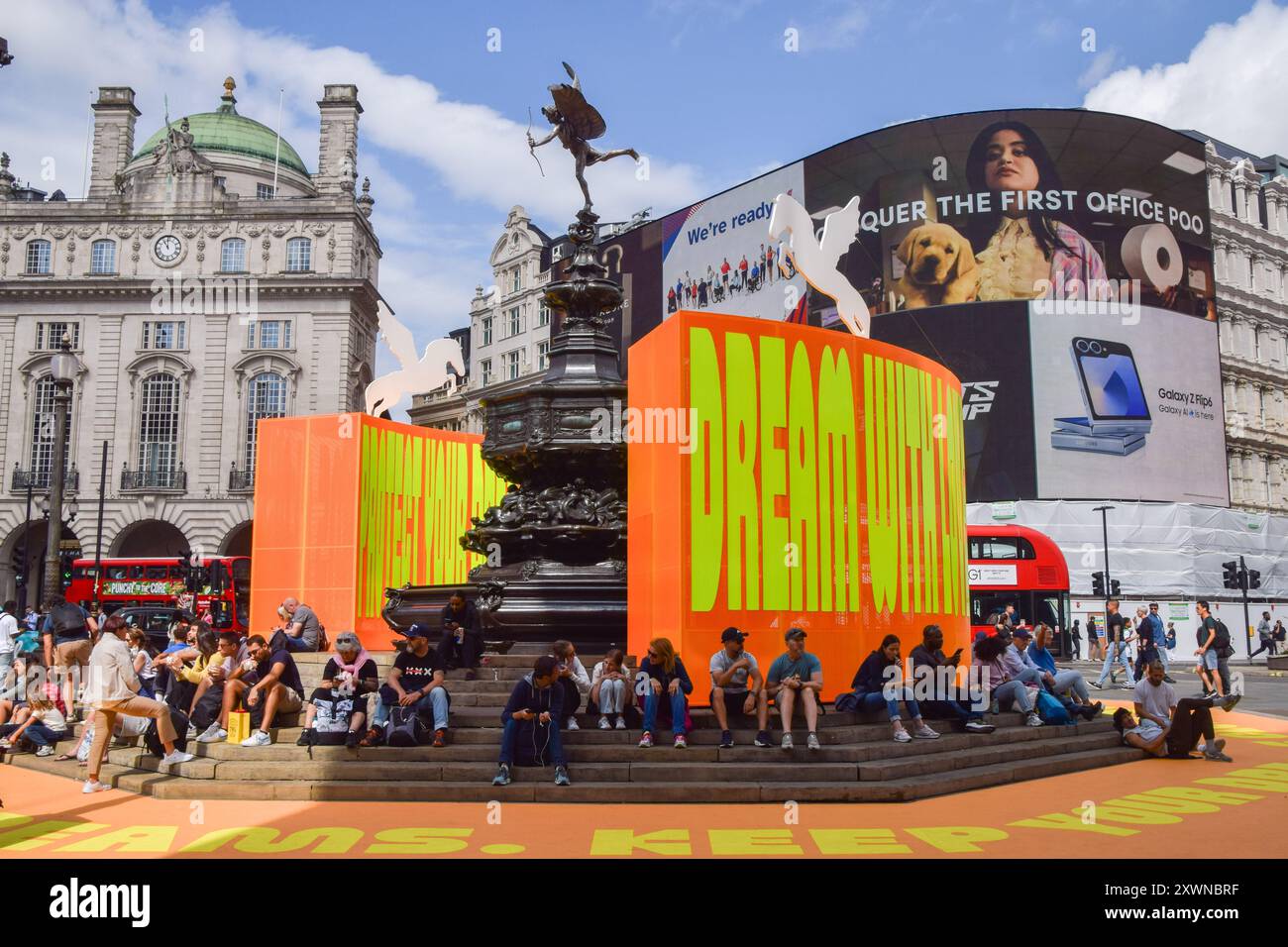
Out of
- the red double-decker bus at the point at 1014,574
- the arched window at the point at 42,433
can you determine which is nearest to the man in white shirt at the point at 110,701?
the red double-decker bus at the point at 1014,574

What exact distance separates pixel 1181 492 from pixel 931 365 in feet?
112

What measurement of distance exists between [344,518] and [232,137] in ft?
142

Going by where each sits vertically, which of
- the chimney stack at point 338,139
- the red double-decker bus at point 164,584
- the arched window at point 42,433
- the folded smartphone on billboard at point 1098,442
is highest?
the chimney stack at point 338,139

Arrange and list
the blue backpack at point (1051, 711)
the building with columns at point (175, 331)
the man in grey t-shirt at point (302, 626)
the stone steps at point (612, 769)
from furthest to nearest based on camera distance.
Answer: the building with columns at point (175, 331) → the man in grey t-shirt at point (302, 626) → the blue backpack at point (1051, 711) → the stone steps at point (612, 769)

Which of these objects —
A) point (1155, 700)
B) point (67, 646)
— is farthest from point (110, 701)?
point (1155, 700)

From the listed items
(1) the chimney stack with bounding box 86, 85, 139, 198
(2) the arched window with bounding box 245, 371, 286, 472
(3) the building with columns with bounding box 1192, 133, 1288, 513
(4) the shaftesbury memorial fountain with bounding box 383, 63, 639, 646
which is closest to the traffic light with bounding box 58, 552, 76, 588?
(2) the arched window with bounding box 245, 371, 286, 472

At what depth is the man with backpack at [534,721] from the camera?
30.1 feet

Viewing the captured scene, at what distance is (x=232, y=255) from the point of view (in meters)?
49.3

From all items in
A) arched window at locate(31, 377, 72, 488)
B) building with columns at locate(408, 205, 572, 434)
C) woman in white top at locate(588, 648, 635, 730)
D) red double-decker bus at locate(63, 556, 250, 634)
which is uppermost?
building with columns at locate(408, 205, 572, 434)

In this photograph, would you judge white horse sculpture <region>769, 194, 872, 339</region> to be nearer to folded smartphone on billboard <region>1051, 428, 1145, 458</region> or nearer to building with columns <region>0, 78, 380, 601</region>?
folded smartphone on billboard <region>1051, 428, 1145, 458</region>

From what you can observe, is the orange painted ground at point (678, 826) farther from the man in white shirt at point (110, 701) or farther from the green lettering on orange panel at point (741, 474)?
the green lettering on orange panel at point (741, 474)

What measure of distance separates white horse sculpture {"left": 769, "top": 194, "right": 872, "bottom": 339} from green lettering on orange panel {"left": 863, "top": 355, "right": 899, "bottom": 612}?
2.33 ft

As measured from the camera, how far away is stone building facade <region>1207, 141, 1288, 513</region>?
47406mm

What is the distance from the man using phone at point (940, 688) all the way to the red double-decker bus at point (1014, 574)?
19366 millimetres
